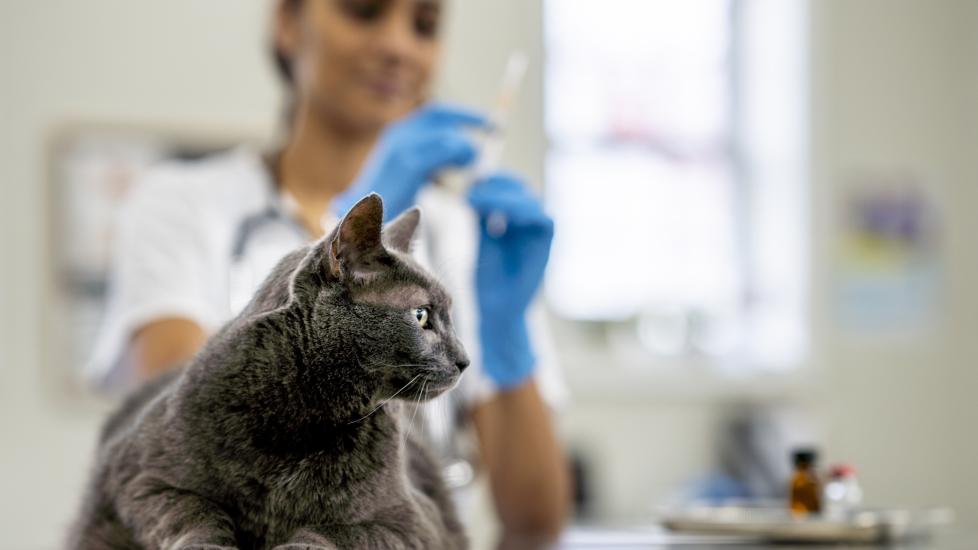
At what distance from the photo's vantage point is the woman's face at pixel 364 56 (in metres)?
1.34

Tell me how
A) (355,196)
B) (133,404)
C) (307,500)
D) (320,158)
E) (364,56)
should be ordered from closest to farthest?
1. (307,500)
2. (133,404)
3. (355,196)
4. (364,56)
5. (320,158)

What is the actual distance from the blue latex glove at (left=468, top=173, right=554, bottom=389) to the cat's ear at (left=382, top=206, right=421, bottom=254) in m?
0.45

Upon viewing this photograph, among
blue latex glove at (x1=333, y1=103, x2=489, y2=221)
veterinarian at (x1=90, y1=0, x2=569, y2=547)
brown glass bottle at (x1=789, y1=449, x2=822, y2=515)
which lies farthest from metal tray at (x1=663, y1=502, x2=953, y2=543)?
blue latex glove at (x1=333, y1=103, x2=489, y2=221)

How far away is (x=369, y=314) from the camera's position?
1.54 ft

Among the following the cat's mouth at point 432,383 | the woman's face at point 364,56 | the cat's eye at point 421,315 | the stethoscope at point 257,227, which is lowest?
the stethoscope at point 257,227

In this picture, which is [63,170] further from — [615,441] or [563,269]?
[615,441]

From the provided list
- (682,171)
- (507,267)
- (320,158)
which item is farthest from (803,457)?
(682,171)

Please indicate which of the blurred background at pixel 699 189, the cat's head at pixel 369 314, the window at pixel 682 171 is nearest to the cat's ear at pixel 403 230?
the cat's head at pixel 369 314

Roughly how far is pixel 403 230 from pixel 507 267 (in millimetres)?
605

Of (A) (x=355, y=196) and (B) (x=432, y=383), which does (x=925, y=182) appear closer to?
(A) (x=355, y=196)

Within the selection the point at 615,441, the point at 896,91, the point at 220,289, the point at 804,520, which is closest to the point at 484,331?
the point at 220,289

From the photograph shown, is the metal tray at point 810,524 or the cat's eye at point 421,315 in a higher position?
the cat's eye at point 421,315

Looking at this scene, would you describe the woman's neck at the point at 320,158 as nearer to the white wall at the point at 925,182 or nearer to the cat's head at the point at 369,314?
the cat's head at the point at 369,314

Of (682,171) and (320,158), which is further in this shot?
(682,171)
